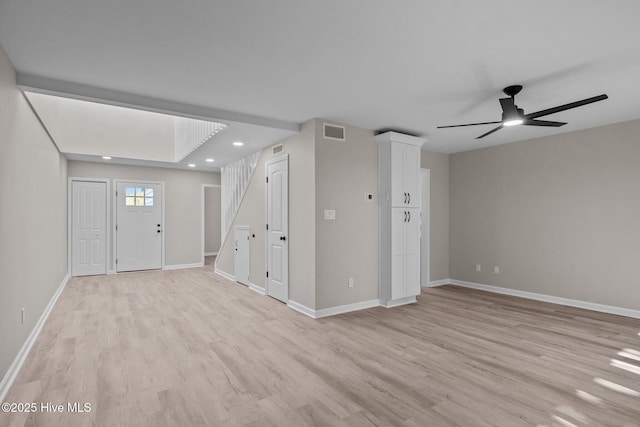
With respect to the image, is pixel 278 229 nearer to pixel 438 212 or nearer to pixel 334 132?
pixel 334 132

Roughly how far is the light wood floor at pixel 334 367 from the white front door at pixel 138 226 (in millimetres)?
2935

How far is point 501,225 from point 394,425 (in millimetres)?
4663

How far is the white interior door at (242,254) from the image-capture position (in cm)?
607

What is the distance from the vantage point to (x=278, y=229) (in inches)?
197

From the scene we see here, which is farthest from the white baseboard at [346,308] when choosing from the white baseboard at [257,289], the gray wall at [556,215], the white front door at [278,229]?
the gray wall at [556,215]

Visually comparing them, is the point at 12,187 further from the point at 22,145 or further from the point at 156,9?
the point at 156,9

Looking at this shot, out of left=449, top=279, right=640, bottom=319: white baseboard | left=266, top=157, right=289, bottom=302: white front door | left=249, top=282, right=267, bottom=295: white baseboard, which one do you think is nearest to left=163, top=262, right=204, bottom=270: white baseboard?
left=249, top=282, right=267, bottom=295: white baseboard

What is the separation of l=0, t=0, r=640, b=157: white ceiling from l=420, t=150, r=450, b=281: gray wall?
243 centimetres

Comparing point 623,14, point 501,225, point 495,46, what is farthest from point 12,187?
point 501,225

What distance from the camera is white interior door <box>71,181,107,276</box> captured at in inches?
270

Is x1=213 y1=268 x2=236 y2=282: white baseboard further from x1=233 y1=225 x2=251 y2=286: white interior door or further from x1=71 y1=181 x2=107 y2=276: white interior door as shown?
x1=71 y1=181 x2=107 y2=276: white interior door

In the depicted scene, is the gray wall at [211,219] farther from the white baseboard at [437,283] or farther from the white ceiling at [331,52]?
the white ceiling at [331,52]

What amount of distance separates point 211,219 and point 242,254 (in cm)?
553

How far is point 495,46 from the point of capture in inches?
96.1
